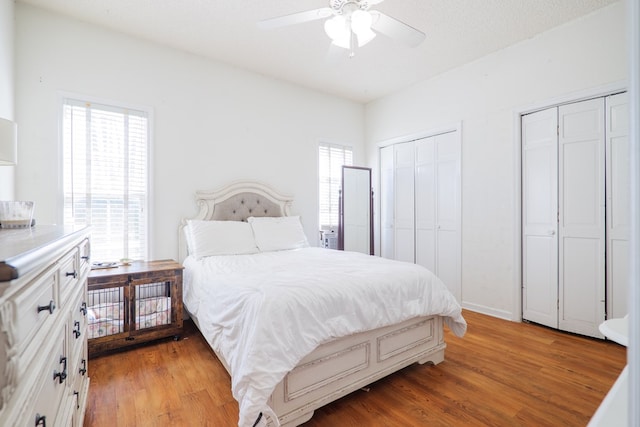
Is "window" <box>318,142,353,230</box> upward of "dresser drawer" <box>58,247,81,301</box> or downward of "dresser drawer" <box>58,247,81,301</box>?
upward

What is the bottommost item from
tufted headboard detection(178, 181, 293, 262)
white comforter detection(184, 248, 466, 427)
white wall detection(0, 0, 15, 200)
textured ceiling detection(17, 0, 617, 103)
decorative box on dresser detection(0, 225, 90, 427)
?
white comforter detection(184, 248, 466, 427)

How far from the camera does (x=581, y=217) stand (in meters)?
2.82

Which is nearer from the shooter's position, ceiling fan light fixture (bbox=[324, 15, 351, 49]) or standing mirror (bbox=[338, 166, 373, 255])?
ceiling fan light fixture (bbox=[324, 15, 351, 49])

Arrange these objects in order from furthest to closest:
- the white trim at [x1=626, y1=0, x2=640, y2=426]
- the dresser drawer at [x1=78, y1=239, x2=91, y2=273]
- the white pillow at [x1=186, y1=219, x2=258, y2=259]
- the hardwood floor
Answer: the white pillow at [x1=186, y1=219, x2=258, y2=259]
the hardwood floor
the dresser drawer at [x1=78, y1=239, x2=91, y2=273]
the white trim at [x1=626, y1=0, x2=640, y2=426]

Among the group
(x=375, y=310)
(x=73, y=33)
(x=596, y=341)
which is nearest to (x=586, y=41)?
(x=596, y=341)

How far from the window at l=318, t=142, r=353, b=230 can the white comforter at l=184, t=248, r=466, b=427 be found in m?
1.91

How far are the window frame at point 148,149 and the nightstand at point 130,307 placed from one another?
0.43 metres

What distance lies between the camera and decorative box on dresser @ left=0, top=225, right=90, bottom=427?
526 millimetres

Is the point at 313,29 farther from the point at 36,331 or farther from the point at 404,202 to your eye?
the point at 36,331

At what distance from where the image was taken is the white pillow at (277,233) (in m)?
3.34

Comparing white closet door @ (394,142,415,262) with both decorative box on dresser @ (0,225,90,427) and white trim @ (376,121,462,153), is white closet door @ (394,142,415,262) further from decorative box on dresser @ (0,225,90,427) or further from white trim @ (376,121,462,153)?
decorative box on dresser @ (0,225,90,427)

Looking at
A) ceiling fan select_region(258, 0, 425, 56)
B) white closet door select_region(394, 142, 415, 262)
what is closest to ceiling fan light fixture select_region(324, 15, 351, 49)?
ceiling fan select_region(258, 0, 425, 56)

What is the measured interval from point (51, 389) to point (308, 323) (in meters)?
1.03

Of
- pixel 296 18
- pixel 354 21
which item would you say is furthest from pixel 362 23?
pixel 296 18
